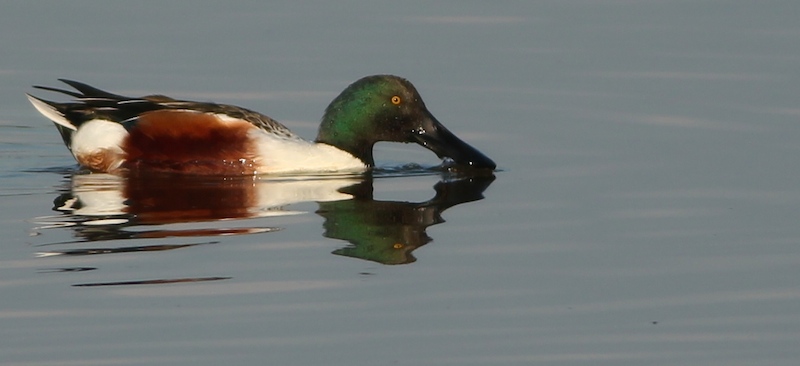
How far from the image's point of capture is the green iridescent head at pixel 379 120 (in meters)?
10.1

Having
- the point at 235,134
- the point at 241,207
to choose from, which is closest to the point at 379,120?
the point at 235,134

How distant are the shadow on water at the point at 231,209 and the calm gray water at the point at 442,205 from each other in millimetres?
27

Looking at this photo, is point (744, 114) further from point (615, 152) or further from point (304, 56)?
point (304, 56)

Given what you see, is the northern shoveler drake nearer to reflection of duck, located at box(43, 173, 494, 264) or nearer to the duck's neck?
the duck's neck

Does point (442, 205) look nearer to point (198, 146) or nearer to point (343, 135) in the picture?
point (343, 135)

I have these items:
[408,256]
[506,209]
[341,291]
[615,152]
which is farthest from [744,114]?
[341,291]

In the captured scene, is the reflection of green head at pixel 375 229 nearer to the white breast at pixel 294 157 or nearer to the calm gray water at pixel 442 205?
the calm gray water at pixel 442 205

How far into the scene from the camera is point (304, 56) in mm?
12539

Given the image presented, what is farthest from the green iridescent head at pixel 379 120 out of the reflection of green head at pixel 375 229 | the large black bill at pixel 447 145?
the reflection of green head at pixel 375 229

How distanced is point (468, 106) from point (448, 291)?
4674 mm

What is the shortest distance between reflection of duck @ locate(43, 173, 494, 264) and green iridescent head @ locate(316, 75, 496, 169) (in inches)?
14.1

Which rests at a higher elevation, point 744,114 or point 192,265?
point 744,114

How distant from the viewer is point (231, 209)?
8.58m

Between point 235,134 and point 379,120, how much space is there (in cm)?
96
